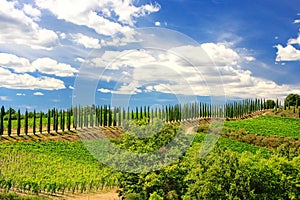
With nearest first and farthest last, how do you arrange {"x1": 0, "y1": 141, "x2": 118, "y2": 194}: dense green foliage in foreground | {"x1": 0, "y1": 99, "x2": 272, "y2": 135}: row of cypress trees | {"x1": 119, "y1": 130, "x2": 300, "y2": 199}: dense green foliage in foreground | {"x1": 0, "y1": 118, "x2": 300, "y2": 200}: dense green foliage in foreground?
{"x1": 119, "y1": 130, "x2": 300, "y2": 199}: dense green foliage in foreground
{"x1": 0, "y1": 118, "x2": 300, "y2": 200}: dense green foliage in foreground
{"x1": 0, "y1": 141, "x2": 118, "y2": 194}: dense green foliage in foreground
{"x1": 0, "y1": 99, "x2": 272, "y2": 135}: row of cypress trees

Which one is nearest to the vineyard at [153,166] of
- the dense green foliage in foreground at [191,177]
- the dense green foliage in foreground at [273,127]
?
the dense green foliage in foreground at [191,177]

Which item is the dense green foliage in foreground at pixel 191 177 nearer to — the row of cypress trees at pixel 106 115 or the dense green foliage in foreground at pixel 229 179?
the dense green foliage in foreground at pixel 229 179

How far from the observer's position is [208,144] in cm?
2389

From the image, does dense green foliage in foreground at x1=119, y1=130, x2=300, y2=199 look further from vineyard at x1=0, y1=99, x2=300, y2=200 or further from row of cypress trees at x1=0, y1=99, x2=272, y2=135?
row of cypress trees at x1=0, y1=99, x2=272, y2=135

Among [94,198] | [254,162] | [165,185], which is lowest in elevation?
[94,198]

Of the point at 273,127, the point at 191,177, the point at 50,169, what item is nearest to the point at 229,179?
the point at 191,177

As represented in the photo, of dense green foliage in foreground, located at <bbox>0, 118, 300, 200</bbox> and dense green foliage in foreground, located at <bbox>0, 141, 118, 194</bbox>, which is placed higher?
dense green foliage in foreground, located at <bbox>0, 118, 300, 200</bbox>

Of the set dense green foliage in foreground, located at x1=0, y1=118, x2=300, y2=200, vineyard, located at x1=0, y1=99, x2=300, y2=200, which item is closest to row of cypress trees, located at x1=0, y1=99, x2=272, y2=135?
vineyard, located at x1=0, y1=99, x2=300, y2=200

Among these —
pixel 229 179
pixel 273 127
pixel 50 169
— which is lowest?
pixel 50 169

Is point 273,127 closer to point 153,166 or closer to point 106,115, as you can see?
point 106,115

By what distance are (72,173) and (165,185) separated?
1266 centimetres

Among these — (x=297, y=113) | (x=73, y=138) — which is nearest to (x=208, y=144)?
(x=73, y=138)

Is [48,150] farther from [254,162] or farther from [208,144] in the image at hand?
[254,162]

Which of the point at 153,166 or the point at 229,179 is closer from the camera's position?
the point at 229,179
